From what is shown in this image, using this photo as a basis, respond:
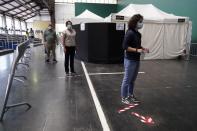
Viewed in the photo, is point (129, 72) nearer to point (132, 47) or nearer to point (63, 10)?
point (132, 47)

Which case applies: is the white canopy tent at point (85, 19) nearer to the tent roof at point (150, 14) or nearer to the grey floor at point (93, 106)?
the tent roof at point (150, 14)

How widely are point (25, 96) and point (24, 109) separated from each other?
802 millimetres

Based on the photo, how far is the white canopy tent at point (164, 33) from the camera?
1006 cm

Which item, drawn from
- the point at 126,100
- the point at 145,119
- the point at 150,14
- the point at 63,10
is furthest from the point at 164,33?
the point at 63,10

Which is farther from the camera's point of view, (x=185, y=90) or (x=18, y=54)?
(x=185, y=90)

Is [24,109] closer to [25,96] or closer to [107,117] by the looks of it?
[25,96]

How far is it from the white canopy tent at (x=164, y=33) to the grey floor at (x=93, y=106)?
4.15 m

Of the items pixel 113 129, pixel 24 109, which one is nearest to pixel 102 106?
pixel 113 129

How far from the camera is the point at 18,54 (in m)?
3.16

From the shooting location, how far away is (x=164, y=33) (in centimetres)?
1026

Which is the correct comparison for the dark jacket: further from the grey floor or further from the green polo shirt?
the green polo shirt

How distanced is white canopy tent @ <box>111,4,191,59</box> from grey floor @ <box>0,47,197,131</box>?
13.6 ft

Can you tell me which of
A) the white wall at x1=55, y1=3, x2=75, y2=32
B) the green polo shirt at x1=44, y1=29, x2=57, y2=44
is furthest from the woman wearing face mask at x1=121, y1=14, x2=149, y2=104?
the white wall at x1=55, y1=3, x2=75, y2=32

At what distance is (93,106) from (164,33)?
749 cm
